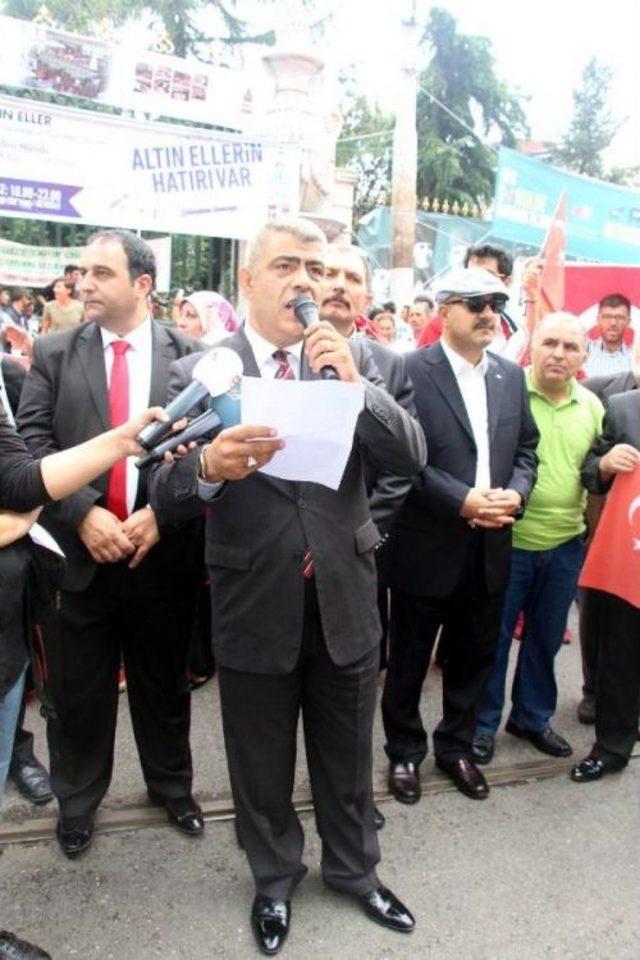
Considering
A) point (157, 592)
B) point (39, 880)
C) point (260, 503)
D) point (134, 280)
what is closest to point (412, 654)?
point (157, 592)

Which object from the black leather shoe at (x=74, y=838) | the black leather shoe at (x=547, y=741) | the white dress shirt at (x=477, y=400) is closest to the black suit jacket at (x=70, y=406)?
the black leather shoe at (x=74, y=838)

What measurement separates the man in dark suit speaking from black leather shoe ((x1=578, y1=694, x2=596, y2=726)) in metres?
1.71

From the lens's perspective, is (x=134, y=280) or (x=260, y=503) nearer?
(x=260, y=503)

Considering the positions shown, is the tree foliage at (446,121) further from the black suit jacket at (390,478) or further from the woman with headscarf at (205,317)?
the black suit jacket at (390,478)

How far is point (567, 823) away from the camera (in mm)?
2934

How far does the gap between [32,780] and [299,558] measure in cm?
166

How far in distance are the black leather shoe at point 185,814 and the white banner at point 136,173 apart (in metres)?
4.00

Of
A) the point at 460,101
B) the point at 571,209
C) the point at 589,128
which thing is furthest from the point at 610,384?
the point at 589,128

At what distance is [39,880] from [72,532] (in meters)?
1.11

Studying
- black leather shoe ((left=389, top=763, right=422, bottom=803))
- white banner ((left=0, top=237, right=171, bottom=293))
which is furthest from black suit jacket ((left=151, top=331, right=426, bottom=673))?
white banner ((left=0, top=237, right=171, bottom=293))

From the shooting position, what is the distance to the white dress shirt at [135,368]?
8.68ft

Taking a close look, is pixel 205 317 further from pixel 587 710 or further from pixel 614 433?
pixel 587 710

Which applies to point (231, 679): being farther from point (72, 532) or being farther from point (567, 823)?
point (567, 823)

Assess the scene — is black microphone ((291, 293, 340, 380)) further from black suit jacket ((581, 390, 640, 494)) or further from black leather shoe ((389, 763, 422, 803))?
black leather shoe ((389, 763, 422, 803))
